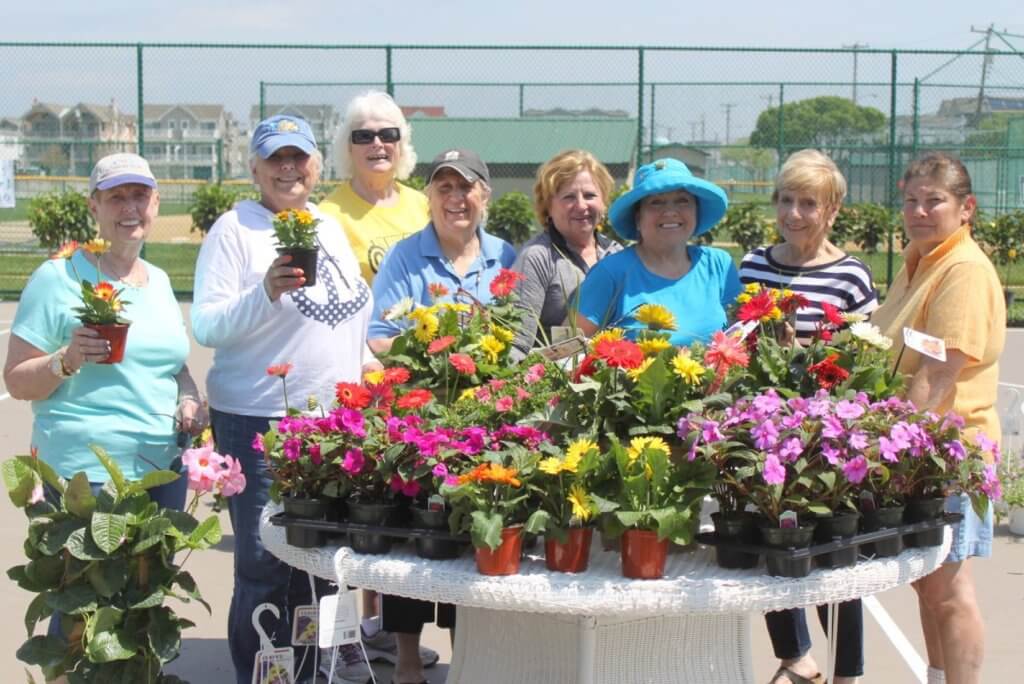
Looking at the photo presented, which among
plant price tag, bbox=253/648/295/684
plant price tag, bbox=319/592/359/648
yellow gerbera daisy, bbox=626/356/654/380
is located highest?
yellow gerbera daisy, bbox=626/356/654/380

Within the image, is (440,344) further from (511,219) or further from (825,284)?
(511,219)

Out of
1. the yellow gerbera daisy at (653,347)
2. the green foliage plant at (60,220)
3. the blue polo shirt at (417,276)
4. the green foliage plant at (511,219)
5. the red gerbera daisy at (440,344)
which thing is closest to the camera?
the yellow gerbera daisy at (653,347)

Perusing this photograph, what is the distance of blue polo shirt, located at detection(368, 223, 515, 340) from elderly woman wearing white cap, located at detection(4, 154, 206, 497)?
0.73m

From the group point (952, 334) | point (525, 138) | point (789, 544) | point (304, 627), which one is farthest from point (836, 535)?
point (525, 138)

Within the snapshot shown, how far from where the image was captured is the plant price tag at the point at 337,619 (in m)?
2.82

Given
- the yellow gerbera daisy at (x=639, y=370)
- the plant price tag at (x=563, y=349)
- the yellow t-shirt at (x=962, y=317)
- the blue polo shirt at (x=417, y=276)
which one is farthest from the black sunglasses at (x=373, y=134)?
the yellow gerbera daisy at (x=639, y=370)

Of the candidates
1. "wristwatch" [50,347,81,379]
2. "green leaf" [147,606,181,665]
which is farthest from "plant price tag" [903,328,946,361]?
"wristwatch" [50,347,81,379]

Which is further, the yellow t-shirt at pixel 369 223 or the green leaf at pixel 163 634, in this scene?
the yellow t-shirt at pixel 369 223

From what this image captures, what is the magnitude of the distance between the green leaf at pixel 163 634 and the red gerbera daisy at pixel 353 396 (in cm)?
69

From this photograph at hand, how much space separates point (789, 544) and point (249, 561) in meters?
1.74

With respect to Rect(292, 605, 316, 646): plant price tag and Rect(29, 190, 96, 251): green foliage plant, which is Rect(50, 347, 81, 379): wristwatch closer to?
Rect(292, 605, 316, 646): plant price tag

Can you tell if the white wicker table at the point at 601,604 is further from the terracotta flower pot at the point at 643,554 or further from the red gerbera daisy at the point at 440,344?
the red gerbera daisy at the point at 440,344

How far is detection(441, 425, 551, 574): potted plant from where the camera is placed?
2594 millimetres

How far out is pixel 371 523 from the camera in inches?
111
